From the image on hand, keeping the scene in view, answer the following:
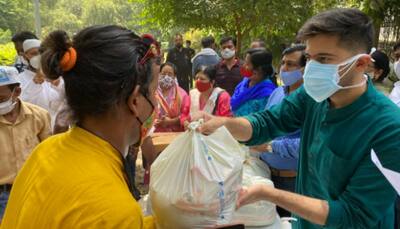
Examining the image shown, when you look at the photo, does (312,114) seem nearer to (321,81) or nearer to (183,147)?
(321,81)

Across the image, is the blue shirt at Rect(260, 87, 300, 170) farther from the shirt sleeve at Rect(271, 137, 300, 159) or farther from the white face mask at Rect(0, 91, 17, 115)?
the white face mask at Rect(0, 91, 17, 115)

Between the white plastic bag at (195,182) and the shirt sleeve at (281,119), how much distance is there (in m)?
0.41

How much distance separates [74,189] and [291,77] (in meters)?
2.35

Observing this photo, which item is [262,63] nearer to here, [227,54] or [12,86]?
[12,86]

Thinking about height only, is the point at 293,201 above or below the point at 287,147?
above

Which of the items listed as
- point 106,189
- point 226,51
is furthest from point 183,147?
point 226,51

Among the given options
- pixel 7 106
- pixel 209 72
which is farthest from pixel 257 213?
pixel 209 72

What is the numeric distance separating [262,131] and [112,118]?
101cm

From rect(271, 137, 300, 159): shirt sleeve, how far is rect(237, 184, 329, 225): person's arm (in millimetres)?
1009

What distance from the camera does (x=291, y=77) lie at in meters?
3.02

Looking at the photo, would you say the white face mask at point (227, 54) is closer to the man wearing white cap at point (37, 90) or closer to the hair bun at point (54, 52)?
the man wearing white cap at point (37, 90)

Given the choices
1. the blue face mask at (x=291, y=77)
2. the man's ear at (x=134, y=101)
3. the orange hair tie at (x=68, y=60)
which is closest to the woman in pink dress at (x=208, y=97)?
the blue face mask at (x=291, y=77)

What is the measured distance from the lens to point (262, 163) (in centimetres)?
280

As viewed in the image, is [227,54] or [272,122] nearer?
[272,122]
